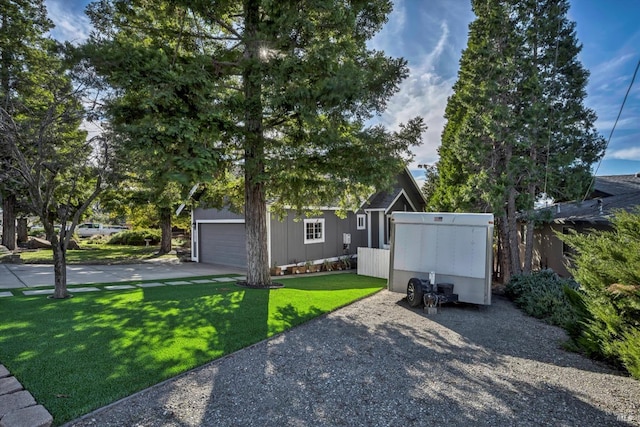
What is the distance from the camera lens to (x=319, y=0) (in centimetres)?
766

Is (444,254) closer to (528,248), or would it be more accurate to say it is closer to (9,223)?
(528,248)

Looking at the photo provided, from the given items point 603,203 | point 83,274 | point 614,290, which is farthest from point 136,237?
point 614,290

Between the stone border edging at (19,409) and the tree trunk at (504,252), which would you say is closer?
the stone border edging at (19,409)

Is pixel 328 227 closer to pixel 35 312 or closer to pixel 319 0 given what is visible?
pixel 319 0

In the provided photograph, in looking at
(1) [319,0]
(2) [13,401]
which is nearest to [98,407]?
(2) [13,401]

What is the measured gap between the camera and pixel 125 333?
5.38m

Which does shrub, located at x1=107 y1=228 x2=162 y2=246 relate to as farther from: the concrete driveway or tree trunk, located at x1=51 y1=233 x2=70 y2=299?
tree trunk, located at x1=51 y1=233 x2=70 y2=299

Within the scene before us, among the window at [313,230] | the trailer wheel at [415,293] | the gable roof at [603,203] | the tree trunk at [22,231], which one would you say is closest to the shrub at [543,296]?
the trailer wheel at [415,293]

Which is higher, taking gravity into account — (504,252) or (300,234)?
(300,234)

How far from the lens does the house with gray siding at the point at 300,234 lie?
47.1ft

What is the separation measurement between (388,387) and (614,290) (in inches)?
117

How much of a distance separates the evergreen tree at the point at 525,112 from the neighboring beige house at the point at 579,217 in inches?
48.1

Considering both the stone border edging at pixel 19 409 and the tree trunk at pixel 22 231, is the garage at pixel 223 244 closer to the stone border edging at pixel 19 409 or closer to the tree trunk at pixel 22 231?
the stone border edging at pixel 19 409

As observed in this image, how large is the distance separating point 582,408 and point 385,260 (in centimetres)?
964
